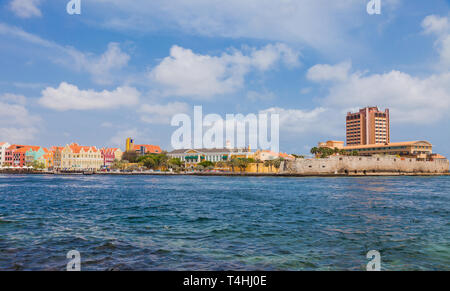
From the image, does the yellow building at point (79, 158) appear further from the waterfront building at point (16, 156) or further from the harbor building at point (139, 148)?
the harbor building at point (139, 148)

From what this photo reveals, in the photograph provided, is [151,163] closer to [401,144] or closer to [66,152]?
[66,152]

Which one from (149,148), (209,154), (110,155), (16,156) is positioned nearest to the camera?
(16,156)

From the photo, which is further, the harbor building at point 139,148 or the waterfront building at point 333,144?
the harbor building at point 139,148

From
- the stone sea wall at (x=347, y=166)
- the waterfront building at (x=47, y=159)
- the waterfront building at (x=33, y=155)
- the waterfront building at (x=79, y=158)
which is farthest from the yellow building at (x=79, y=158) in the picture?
the stone sea wall at (x=347, y=166)

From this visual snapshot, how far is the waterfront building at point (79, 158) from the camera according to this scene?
113438 mm

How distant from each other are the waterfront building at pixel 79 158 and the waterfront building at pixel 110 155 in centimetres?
355

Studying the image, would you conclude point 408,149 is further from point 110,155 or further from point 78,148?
point 78,148

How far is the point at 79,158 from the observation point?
114m

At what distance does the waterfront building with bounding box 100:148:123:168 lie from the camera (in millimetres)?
120875

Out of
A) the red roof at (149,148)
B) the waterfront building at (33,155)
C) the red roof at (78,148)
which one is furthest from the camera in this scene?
the red roof at (149,148)

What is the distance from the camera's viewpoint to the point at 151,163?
4316 inches

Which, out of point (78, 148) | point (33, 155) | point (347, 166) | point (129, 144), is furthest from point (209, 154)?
point (33, 155)

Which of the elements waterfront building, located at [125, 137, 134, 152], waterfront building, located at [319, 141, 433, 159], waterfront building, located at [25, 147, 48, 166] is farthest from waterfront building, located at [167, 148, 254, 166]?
waterfront building, located at [25, 147, 48, 166]

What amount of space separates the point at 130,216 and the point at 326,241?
926 cm
